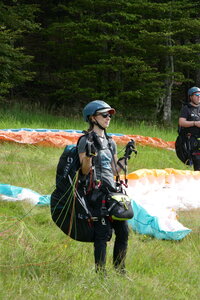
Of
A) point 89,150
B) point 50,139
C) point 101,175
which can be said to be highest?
point 89,150

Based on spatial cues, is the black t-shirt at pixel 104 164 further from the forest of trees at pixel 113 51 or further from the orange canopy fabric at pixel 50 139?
the forest of trees at pixel 113 51

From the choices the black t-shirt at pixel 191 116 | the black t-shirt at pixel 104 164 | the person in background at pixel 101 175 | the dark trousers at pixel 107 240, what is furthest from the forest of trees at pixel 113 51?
the dark trousers at pixel 107 240

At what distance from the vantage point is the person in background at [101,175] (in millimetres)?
4199

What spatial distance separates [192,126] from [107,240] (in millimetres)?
4882

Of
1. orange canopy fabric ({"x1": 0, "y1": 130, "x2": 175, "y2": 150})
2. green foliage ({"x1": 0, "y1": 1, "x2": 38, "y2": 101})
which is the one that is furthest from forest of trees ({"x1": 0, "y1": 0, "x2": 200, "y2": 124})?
orange canopy fabric ({"x1": 0, "y1": 130, "x2": 175, "y2": 150})

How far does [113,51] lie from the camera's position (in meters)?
22.3

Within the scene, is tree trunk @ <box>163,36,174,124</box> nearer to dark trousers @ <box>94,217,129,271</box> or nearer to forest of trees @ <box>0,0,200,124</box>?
forest of trees @ <box>0,0,200,124</box>

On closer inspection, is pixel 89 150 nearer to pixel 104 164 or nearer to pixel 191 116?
pixel 104 164

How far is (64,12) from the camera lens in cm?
2423

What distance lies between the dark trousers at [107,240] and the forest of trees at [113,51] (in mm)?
15113

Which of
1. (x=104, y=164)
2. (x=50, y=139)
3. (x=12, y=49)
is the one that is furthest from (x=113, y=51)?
(x=104, y=164)

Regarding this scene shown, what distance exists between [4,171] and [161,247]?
4.14 metres

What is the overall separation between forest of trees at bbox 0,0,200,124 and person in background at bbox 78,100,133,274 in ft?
47.9

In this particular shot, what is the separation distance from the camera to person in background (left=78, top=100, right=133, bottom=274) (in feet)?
13.8
